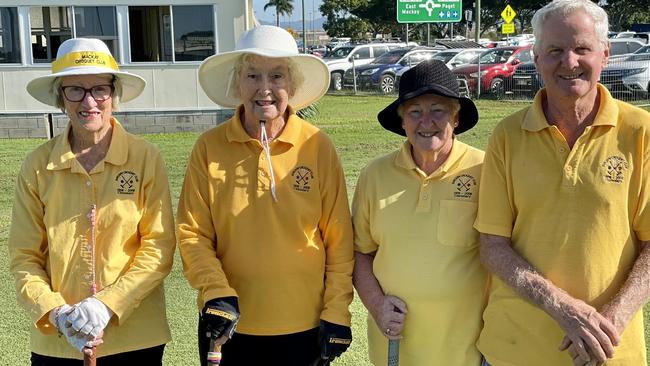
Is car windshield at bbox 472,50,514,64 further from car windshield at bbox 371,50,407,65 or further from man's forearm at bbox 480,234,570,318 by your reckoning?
man's forearm at bbox 480,234,570,318

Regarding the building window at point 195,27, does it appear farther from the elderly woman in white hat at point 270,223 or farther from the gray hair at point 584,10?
the gray hair at point 584,10

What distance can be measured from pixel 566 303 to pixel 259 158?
1314mm

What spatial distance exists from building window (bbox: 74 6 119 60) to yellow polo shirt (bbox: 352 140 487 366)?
516 inches

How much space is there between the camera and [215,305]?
110 inches

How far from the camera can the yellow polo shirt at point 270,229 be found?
9.70ft

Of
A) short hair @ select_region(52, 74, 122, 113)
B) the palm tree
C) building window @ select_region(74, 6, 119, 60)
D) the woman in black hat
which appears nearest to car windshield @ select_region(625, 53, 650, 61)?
building window @ select_region(74, 6, 119, 60)

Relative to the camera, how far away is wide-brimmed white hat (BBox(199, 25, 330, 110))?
2979 mm

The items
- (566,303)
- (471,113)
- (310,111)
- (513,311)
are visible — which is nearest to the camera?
(566,303)

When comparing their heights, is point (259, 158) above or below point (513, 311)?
above

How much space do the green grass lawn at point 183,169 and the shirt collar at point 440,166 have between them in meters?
1.79

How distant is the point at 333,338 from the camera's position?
292cm

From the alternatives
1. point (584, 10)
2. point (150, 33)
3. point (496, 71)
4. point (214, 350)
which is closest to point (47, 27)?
point (150, 33)

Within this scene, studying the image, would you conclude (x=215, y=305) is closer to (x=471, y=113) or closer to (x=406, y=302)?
(x=406, y=302)

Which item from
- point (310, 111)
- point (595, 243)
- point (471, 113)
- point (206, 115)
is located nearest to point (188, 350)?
point (471, 113)
